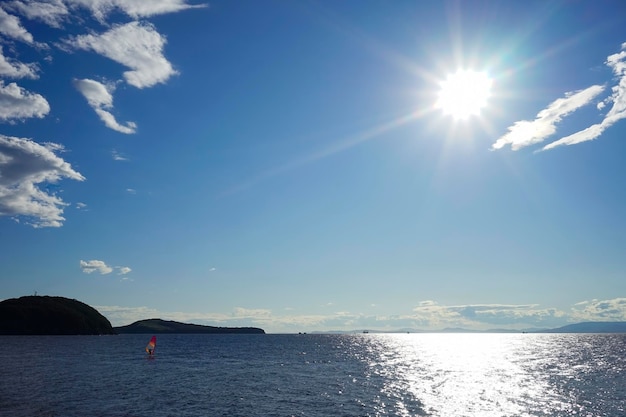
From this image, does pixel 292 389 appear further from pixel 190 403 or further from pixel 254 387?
pixel 190 403

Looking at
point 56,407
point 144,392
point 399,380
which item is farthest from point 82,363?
point 399,380

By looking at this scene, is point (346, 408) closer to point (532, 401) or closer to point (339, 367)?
point (532, 401)

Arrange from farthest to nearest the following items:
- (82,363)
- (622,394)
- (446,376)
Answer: (82,363), (446,376), (622,394)

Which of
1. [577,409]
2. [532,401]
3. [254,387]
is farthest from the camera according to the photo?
[254,387]

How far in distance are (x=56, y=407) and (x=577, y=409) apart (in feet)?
188

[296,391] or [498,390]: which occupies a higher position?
[296,391]

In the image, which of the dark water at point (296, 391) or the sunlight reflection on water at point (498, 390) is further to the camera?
the sunlight reflection on water at point (498, 390)

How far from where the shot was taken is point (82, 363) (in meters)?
94.4

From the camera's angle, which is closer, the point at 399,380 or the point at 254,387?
the point at 254,387

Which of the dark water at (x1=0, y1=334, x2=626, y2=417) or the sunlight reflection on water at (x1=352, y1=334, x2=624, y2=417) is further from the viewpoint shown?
the sunlight reflection on water at (x1=352, y1=334, x2=624, y2=417)

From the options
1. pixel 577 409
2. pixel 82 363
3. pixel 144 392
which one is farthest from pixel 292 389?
pixel 82 363

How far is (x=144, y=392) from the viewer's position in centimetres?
5888

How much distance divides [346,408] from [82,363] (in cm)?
6959

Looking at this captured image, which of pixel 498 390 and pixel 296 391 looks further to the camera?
pixel 498 390
